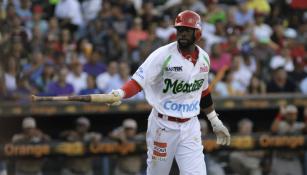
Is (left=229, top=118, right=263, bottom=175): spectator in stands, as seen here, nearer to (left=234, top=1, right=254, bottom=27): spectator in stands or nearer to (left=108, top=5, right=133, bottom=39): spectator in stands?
(left=108, top=5, right=133, bottom=39): spectator in stands

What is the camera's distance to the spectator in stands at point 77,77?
38.8 feet

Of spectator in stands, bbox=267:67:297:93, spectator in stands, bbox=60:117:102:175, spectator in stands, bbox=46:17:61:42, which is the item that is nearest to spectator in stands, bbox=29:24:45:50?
spectator in stands, bbox=46:17:61:42

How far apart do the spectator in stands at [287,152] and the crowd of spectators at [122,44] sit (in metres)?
0.64

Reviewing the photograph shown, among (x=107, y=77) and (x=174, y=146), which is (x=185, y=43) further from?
(x=107, y=77)

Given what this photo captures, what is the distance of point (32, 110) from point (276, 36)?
5107 millimetres

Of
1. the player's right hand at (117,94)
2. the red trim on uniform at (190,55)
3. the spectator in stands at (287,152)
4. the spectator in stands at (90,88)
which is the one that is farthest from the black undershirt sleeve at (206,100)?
the spectator in stands at (287,152)

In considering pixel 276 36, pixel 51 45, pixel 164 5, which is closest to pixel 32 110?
pixel 51 45

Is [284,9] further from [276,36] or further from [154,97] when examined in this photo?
[154,97]

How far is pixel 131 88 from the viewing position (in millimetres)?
7387

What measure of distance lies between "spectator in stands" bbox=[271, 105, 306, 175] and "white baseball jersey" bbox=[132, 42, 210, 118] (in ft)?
14.3

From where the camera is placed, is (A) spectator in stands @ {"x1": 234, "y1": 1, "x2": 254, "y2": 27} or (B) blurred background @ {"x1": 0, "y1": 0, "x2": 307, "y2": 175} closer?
(B) blurred background @ {"x1": 0, "y1": 0, "x2": 307, "y2": 175}

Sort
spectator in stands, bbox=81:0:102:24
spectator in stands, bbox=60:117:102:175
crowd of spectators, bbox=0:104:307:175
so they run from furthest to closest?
spectator in stands, bbox=81:0:102:24 < spectator in stands, bbox=60:117:102:175 < crowd of spectators, bbox=0:104:307:175

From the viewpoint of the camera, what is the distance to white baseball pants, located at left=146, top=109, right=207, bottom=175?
7570 millimetres

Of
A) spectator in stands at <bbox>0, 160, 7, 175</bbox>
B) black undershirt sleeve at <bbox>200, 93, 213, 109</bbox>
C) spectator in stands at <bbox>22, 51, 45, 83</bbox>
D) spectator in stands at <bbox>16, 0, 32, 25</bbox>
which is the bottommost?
spectator in stands at <bbox>0, 160, 7, 175</bbox>
